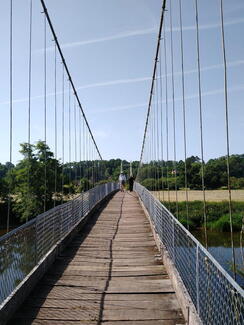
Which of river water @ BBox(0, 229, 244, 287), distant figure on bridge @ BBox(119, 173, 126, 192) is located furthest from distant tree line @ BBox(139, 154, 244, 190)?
river water @ BBox(0, 229, 244, 287)

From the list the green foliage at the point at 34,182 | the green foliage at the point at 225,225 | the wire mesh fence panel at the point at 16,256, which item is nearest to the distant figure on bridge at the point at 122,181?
the green foliage at the point at 225,225

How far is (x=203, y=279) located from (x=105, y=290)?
1.05 metres

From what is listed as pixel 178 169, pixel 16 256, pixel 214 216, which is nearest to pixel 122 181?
pixel 178 169

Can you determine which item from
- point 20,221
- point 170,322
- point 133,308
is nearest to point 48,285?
point 133,308

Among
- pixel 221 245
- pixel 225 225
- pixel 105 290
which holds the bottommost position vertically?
pixel 221 245

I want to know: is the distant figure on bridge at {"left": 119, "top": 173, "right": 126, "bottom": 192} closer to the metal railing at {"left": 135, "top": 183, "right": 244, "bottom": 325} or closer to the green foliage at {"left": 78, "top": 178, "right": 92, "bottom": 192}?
the green foliage at {"left": 78, "top": 178, "right": 92, "bottom": 192}

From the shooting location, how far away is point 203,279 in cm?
330

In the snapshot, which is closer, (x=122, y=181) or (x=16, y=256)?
(x=16, y=256)

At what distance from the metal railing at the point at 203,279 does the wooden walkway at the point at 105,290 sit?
0.23 m

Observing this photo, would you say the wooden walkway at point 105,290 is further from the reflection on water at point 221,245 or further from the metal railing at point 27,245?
the reflection on water at point 221,245

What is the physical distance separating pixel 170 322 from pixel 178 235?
4.61ft

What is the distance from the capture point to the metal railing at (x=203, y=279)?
224cm

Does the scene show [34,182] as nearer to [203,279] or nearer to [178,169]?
[178,169]

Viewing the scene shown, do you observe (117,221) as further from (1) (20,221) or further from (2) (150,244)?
(1) (20,221)
